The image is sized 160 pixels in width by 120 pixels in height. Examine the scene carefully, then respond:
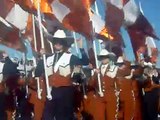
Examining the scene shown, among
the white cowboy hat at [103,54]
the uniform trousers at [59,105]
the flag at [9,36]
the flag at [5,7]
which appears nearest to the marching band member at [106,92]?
the white cowboy hat at [103,54]

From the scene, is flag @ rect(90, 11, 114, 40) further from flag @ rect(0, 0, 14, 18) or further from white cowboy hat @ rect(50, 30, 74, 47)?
flag @ rect(0, 0, 14, 18)

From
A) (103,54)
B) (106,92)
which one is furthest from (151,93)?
(103,54)

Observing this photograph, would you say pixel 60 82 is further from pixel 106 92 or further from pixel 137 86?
pixel 137 86

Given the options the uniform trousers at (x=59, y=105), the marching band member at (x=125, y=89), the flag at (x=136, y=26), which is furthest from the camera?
the flag at (x=136, y=26)

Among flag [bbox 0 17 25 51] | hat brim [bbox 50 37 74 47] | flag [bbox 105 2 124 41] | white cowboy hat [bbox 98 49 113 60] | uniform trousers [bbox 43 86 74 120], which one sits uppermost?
flag [bbox 105 2 124 41]

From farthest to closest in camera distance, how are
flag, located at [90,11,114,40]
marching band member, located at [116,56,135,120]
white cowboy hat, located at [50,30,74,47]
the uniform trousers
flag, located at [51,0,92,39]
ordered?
flag, located at [90,11,114,40] → flag, located at [51,0,92,39] → marching band member, located at [116,56,135,120] → white cowboy hat, located at [50,30,74,47] → the uniform trousers

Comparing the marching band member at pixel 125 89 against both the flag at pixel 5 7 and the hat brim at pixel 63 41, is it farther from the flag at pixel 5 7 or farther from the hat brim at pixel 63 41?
the flag at pixel 5 7

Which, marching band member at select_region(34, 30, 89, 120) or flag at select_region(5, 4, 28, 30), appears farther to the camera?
flag at select_region(5, 4, 28, 30)

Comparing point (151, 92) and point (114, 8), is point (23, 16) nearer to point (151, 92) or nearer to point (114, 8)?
point (114, 8)

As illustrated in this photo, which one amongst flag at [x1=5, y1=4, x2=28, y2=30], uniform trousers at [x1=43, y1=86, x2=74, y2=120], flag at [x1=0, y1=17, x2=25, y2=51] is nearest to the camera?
uniform trousers at [x1=43, y1=86, x2=74, y2=120]

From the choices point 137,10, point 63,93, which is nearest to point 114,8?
point 137,10

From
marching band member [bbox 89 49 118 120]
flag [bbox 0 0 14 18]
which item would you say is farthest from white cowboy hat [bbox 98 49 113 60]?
flag [bbox 0 0 14 18]

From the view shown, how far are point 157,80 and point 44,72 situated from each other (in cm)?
173

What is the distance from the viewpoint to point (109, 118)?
6.62 metres
